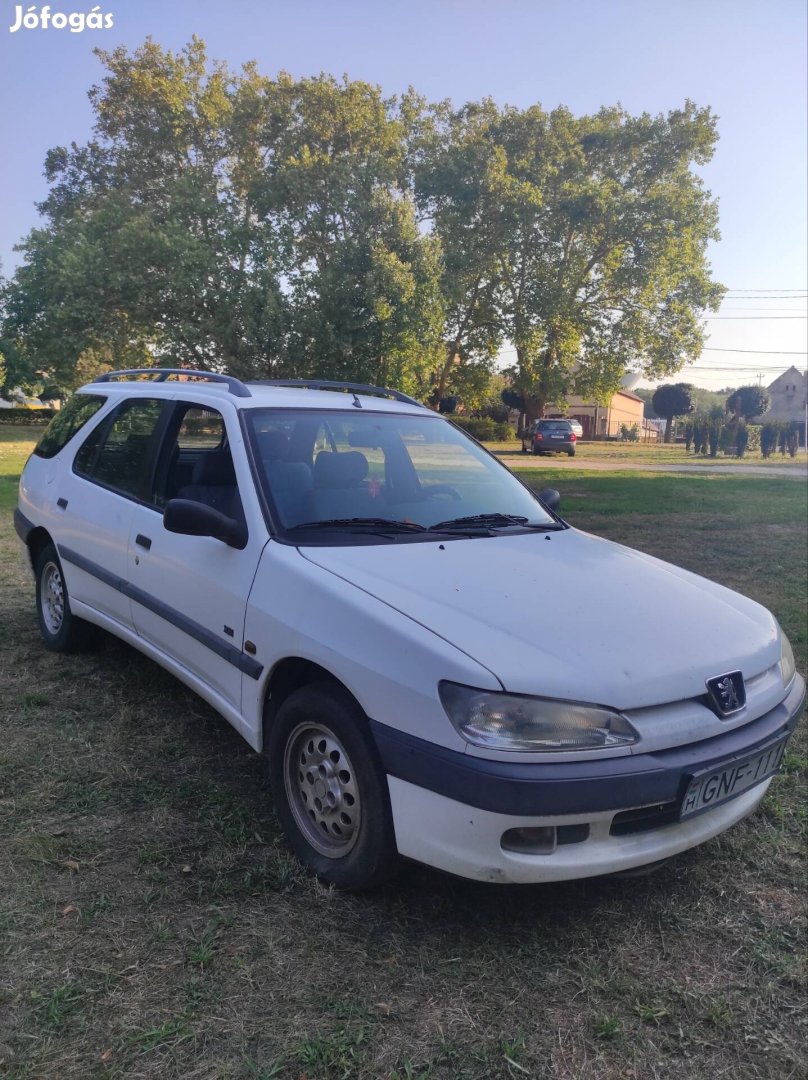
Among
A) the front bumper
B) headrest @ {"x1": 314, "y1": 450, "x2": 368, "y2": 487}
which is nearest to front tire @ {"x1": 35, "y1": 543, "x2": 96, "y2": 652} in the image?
headrest @ {"x1": 314, "y1": 450, "x2": 368, "y2": 487}

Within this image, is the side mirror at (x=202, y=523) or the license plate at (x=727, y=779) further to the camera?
the side mirror at (x=202, y=523)

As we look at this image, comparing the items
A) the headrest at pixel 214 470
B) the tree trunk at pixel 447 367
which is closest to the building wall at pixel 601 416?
the tree trunk at pixel 447 367

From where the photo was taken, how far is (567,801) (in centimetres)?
222

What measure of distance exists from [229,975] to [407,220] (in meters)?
24.1

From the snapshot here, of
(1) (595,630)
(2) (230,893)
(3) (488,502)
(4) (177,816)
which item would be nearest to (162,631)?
(4) (177,816)

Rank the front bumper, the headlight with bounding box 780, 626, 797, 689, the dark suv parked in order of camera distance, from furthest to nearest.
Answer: the dark suv parked, the headlight with bounding box 780, 626, 797, 689, the front bumper

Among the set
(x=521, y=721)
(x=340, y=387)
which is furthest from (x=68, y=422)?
(x=521, y=721)

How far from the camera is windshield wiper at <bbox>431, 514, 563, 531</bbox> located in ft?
11.3

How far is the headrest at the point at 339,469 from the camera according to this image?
3459 millimetres

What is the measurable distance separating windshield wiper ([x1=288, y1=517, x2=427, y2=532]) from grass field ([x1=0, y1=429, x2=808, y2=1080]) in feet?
3.53

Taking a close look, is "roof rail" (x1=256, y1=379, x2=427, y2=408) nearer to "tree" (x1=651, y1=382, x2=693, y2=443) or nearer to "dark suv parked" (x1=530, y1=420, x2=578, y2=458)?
"dark suv parked" (x1=530, y1=420, x2=578, y2=458)

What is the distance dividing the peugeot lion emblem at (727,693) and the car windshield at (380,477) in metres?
1.25

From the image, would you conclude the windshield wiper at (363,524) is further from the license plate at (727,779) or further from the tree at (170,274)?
the tree at (170,274)

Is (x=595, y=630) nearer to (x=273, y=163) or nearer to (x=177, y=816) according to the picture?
(x=177, y=816)
